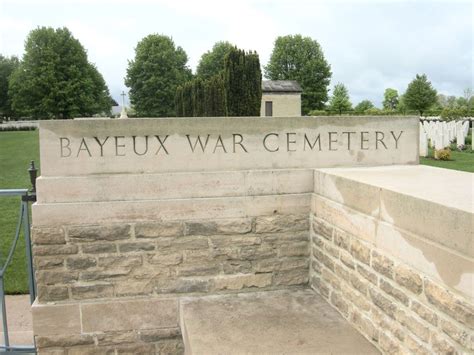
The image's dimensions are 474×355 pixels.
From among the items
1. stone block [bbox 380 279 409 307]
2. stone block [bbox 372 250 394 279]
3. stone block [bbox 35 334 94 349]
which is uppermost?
stone block [bbox 372 250 394 279]

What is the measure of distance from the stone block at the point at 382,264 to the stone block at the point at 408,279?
0.27 feet

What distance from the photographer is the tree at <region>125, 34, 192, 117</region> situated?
49188mm

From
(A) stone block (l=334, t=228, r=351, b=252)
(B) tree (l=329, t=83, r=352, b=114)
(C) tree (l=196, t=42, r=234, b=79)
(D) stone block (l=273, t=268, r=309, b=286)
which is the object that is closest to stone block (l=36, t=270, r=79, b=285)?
(D) stone block (l=273, t=268, r=309, b=286)

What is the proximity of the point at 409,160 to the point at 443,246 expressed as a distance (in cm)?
242

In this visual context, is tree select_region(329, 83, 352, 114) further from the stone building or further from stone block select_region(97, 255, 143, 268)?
stone block select_region(97, 255, 143, 268)

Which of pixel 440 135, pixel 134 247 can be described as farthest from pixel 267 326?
pixel 440 135

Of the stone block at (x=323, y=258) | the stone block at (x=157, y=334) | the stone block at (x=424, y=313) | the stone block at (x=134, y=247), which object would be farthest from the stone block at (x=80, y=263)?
the stone block at (x=424, y=313)

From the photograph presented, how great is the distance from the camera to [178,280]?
14.2 feet

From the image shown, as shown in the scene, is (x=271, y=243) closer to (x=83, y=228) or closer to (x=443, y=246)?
(x=83, y=228)

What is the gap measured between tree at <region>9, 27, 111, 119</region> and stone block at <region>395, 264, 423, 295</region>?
4500cm

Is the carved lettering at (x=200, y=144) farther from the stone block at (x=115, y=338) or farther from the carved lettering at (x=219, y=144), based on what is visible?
the stone block at (x=115, y=338)

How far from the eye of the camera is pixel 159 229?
426cm

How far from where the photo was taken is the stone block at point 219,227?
4.32 metres

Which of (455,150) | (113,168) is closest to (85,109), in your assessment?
(455,150)
